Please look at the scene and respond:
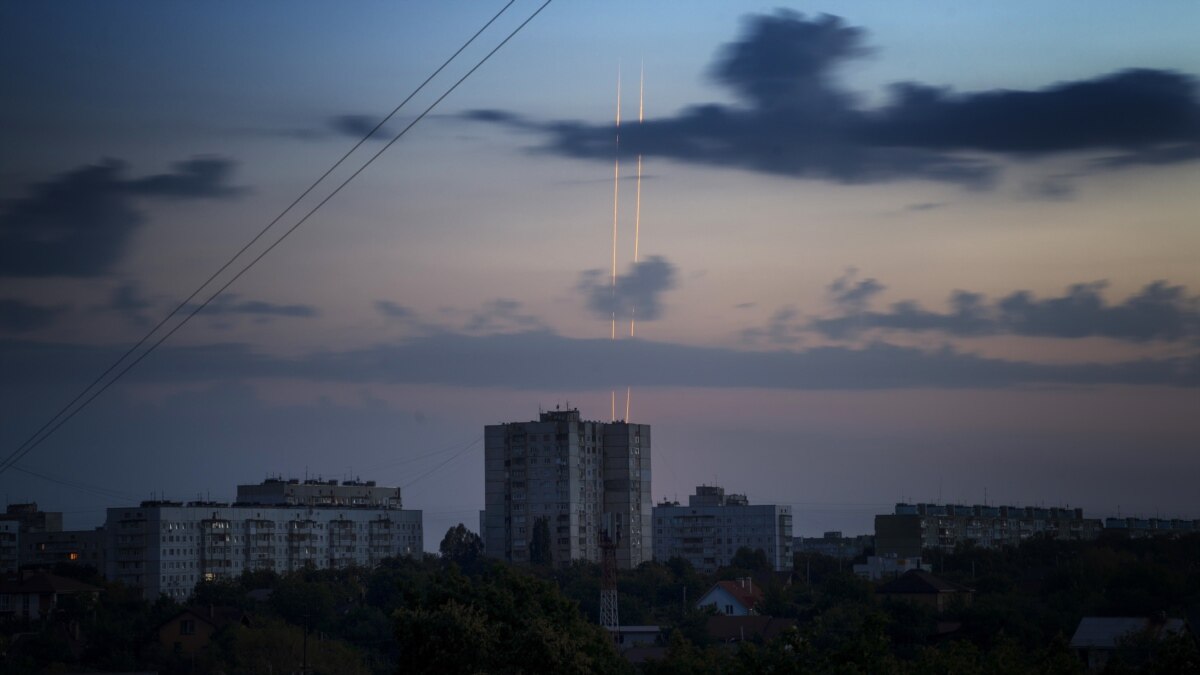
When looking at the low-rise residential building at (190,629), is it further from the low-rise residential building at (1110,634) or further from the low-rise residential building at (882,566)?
the low-rise residential building at (882,566)

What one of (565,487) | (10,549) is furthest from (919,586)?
(10,549)

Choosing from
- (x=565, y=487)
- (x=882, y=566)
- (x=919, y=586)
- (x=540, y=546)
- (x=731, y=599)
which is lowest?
(x=731, y=599)

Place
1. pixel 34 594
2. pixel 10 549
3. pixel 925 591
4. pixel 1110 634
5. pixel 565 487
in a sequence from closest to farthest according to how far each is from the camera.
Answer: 1. pixel 1110 634
2. pixel 925 591
3. pixel 34 594
4. pixel 565 487
5. pixel 10 549

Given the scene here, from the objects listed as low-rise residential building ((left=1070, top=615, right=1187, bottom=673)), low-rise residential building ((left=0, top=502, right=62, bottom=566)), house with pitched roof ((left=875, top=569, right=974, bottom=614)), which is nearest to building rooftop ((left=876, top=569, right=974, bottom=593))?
house with pitched roof ((left=875, top=569, right=974, bottom=614))

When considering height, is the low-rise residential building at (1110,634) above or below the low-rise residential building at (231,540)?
below

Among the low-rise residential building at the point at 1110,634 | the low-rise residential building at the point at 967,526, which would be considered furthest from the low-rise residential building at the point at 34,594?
the low-rise residential building at the point at 967,526

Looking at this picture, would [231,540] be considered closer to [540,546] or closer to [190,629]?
[540,546]

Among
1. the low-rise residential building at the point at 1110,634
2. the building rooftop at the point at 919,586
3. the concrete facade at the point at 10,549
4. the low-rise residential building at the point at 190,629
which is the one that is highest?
the concrete facade at the point at 10,549
